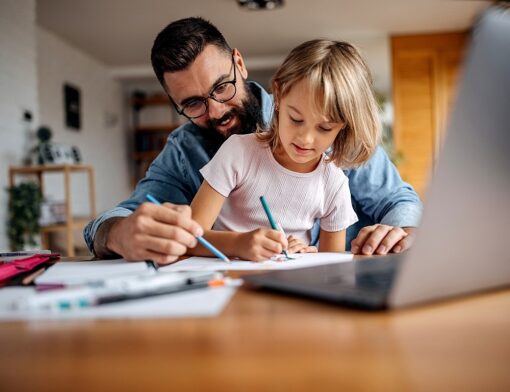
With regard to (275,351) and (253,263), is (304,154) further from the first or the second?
(275,351)

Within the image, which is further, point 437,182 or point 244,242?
point 244,242

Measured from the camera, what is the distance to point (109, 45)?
681 centimetres

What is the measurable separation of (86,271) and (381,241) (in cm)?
50

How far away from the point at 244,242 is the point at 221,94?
2.57 ft

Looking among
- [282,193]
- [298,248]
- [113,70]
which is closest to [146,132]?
[113,70]

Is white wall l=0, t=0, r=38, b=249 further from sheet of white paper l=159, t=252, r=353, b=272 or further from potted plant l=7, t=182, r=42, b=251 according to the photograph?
sheet of white paper l=159, t=252, r=353, b=272

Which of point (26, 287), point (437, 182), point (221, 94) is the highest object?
point (221, 94)

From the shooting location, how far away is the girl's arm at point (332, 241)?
1308mm

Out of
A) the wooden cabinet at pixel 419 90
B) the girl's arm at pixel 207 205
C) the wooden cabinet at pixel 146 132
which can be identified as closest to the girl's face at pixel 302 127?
the girl's arm at pixel 207 205

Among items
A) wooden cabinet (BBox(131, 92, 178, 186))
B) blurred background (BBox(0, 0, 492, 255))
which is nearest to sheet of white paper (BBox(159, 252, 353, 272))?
blurred background (BBox(0, 0, 492, 255))

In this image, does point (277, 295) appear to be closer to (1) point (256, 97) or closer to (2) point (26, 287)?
(2) point (26, 287)

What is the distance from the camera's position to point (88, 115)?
7449mm

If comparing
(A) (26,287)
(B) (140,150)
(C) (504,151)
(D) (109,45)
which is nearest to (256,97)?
(A) (26,287)

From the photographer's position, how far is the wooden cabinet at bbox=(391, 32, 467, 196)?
655cm
